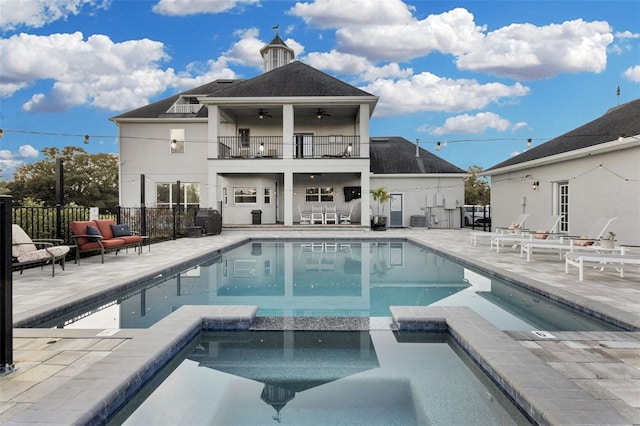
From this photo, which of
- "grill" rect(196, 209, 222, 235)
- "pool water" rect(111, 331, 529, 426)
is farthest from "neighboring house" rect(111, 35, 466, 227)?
"pool water" rect(111, 331, 529, 426)

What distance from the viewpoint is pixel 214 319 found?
4258mm

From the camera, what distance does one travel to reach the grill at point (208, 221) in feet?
49.1

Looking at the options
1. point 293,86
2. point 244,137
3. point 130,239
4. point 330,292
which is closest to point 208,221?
point 130,239

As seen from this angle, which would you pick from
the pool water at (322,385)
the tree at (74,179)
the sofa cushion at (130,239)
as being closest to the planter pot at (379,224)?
the sofa cushion at (130,239)

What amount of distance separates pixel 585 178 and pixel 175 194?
1750 cm

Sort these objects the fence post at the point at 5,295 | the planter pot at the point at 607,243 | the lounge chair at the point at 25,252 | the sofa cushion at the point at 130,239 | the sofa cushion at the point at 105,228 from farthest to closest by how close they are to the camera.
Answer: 1. the sofa cushion at the point at 130,239
2. the sofa cushion at the point at 105,228
3. the planter pot at the point at 607,243
4. the lounge chair at the point at 25,252
5. the fence post at the point at 5,295

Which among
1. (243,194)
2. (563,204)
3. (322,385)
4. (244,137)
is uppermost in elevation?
(244,137)

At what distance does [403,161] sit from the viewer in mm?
21297

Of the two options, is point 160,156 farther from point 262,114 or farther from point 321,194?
point 321,194

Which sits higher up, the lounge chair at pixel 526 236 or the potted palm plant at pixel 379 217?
the potted palm plant at pixel 379 217

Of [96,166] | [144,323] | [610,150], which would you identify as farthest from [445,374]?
[96,166]

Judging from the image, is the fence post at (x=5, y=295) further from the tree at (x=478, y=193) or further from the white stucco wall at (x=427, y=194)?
the tree at (x=478, y=193)

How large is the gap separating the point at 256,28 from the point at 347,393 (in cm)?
2830

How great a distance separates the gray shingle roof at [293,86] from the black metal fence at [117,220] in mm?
6429
